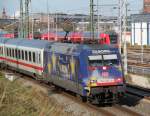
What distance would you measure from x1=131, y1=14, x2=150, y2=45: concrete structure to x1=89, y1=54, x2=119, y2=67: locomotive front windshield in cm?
5897

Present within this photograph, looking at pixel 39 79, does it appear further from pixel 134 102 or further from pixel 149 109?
pixel 149 109

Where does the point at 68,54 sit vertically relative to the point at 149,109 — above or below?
above

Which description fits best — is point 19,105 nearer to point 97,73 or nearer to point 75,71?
point 97,73

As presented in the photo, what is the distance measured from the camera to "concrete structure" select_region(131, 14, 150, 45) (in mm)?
78000

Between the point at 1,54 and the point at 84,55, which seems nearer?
the point at 84,55

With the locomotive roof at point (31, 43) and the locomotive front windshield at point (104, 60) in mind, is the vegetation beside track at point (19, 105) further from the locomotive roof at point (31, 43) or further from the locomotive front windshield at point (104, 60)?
the locomotive roof at point (31, 43)

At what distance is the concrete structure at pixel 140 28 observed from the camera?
256 ft

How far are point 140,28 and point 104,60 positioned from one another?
199 feet

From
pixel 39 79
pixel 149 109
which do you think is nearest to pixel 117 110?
pixel 149 109

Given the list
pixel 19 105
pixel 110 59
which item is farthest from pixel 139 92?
pixel 19 105

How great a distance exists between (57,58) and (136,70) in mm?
12029

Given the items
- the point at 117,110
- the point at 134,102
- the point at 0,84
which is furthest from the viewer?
the point at 134,102

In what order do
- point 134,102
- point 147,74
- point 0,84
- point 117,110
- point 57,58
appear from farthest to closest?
point 147,74, point 57,58, point 134,102, point 117,110, point 0,84

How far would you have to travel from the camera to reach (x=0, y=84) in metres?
11.7
